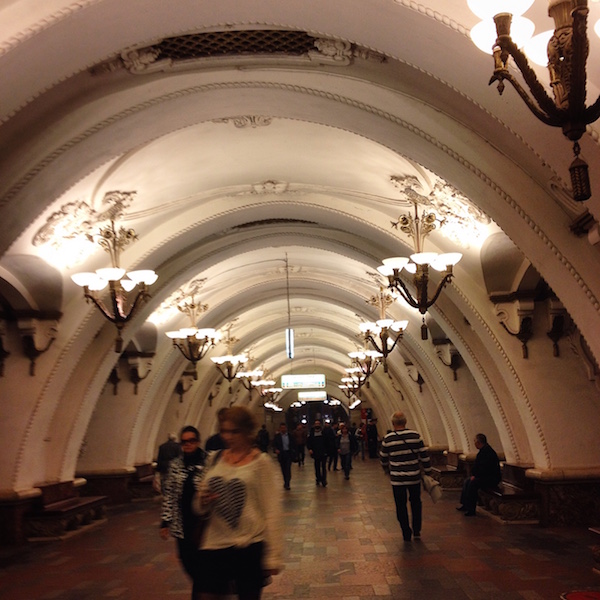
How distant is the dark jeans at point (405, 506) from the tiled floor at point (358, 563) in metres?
0.16

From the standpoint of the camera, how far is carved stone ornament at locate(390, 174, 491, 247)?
26.4 ft

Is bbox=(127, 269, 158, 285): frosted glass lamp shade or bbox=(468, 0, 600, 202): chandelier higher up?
bbox=(127, 269, 158, 285): frosted glass lamp shade

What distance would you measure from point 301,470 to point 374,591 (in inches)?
648

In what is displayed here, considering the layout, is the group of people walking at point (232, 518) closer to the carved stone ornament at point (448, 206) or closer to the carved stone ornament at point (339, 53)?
the carved stone ornament at point (339, 53)

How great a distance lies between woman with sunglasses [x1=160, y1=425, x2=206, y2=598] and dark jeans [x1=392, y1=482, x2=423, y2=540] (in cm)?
376

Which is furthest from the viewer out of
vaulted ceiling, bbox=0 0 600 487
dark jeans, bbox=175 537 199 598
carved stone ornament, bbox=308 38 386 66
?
carved stone ornament, bbox=308 38 386 66

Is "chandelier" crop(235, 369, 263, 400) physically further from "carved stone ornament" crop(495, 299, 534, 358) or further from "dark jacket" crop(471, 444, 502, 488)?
"carved stone ornament" crop(495, 299, 534, 358)

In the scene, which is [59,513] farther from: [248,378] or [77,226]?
[248,378]

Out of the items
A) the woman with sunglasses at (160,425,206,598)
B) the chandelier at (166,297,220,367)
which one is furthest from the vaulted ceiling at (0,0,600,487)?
the woman with sunglasses at (160,425,206,598)

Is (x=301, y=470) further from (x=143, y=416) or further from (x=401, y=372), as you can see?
(x=143, y=416)

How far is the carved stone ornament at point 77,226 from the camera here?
26.2 ft

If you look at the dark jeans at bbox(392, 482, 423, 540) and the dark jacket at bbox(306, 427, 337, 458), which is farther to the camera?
the dark jacket at bbox(306, 427, 337, 458)

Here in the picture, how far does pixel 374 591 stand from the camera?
5.53 metres

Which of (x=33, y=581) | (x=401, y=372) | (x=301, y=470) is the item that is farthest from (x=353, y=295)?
(x=33, y=581)
